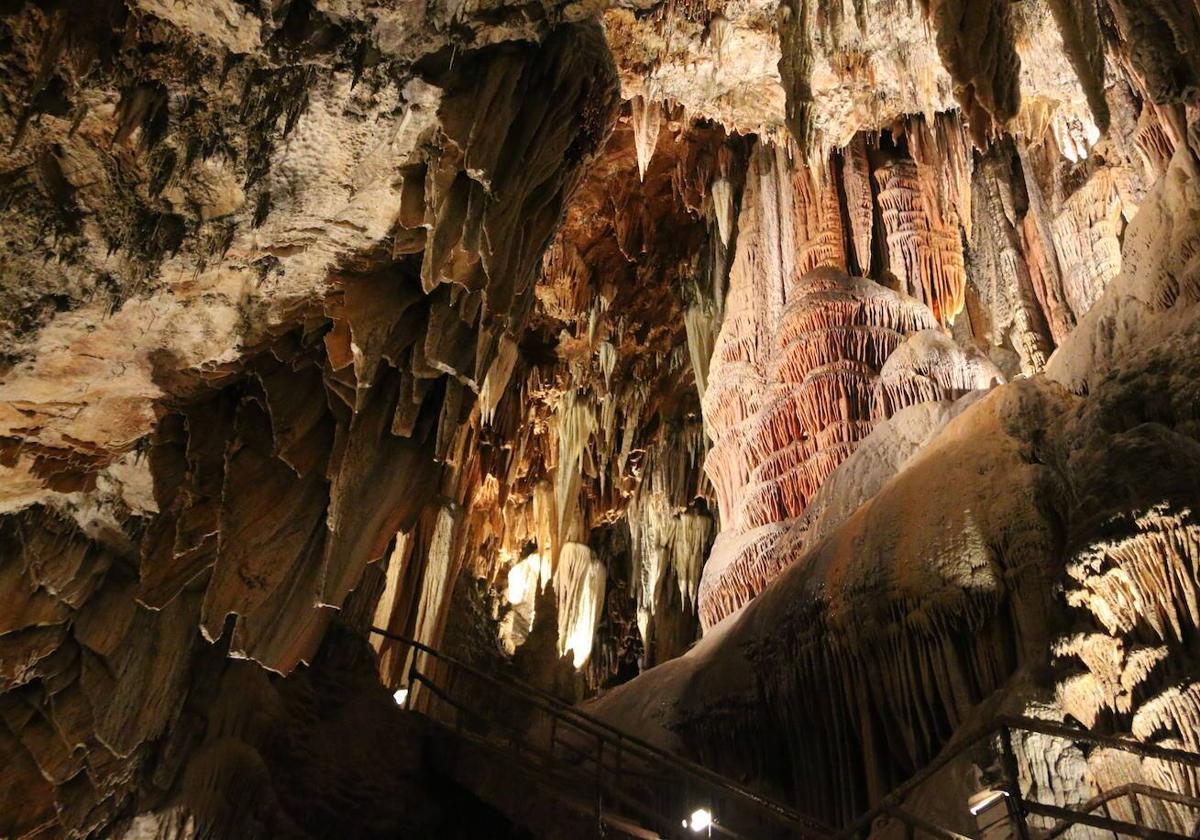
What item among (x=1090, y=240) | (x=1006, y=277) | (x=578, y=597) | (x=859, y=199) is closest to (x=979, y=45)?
(x=859, y=199)

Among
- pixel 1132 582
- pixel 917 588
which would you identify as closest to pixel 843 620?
pixel 917 588

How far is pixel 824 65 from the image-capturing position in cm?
1106

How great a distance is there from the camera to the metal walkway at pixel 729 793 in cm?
394

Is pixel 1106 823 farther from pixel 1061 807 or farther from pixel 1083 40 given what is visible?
pixel 1083 40

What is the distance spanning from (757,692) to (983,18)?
483 centimetres

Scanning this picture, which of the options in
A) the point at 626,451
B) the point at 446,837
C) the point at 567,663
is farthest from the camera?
the point at 626,451

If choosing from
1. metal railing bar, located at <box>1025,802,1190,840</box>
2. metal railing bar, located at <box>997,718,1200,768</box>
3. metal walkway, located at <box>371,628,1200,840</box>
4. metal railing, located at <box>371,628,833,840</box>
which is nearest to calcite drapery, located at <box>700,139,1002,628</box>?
metal railing, located at <box>371,628,833,840</box>

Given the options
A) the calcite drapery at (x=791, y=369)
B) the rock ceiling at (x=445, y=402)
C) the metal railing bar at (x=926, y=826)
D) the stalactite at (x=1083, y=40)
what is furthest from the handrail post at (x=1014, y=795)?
the calcite drapery at (x=791, y=369)

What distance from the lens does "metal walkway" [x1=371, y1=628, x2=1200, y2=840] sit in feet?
12.9

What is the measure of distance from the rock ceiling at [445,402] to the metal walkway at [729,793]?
33 centimetres

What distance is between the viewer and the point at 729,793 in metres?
6.66

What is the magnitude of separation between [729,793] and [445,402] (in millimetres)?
3198

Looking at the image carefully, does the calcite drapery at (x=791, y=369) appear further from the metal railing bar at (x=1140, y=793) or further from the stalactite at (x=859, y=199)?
the metal railing bar at (x=1140, y=793)

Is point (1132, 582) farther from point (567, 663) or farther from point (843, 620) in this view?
point (567, 663)
